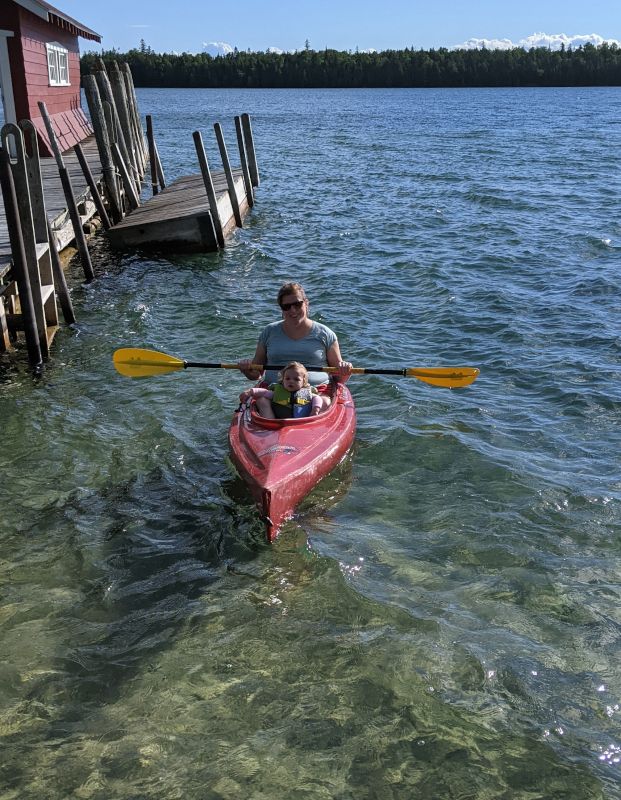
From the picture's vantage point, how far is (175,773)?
3980mm

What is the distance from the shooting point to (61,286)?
1074 cm

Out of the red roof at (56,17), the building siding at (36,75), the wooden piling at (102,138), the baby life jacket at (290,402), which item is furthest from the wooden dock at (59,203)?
the baby life jacket at (290,402)

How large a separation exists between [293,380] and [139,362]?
1969 mm

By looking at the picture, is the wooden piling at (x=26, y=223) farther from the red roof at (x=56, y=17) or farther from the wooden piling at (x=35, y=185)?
the red roof at (x=56, y=17)

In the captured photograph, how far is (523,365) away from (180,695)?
6719 millimetres

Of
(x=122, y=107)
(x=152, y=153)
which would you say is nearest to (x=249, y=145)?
(x=152, y=153)

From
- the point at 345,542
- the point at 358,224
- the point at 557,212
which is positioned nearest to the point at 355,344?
the point at 345,542

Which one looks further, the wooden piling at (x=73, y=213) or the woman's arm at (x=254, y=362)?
the wooden piling at (x=73, y=213)

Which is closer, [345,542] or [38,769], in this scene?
[38,769]

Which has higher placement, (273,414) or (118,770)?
(273,414)

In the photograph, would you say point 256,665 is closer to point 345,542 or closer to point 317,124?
point 345,542

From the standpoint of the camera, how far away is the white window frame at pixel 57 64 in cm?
2072

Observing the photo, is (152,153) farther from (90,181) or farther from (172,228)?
(90,181)

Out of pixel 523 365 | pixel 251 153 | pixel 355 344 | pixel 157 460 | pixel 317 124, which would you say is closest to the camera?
pixel 157 460
